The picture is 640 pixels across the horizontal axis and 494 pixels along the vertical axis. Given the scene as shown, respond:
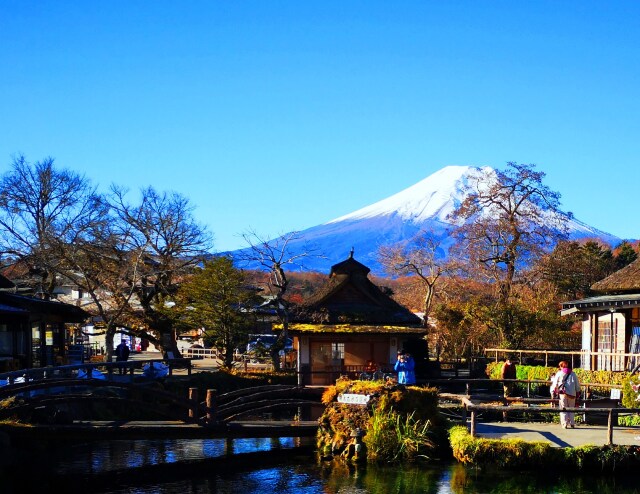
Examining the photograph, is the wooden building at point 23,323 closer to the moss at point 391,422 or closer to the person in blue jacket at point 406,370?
the moss at point 391,422

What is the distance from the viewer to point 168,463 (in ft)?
79.0

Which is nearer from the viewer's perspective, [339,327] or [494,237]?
[339,327]

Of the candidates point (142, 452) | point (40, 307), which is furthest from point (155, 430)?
point (40, 307)

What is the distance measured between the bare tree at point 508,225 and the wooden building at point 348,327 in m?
15.7

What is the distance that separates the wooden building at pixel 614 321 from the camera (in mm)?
31406

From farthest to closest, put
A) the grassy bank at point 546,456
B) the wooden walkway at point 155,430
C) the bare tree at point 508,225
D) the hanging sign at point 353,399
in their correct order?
1. the bare tree at point 508,225
2. the hanging sign at point 353,399
3. the wooden walkway at point 155,430
4. the grassy bank at point 546,456

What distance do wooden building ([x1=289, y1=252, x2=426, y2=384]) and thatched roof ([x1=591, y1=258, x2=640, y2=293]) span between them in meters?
7.82

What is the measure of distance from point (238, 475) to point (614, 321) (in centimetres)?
1740

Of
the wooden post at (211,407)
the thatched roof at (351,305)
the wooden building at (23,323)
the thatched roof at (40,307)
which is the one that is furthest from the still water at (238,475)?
the thatched roof at (351,305)

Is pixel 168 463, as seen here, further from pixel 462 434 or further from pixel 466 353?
pixel 466 353

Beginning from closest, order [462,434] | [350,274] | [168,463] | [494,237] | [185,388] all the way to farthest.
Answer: [462,434]
[168,463]
[185,388]
[350,274]
[494,237]

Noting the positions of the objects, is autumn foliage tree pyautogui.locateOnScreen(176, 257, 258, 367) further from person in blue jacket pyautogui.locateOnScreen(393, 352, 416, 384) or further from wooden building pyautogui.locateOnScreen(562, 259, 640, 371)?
person in blue jacket pyautogui.locateOnScreen(393, 352, 416, 384)

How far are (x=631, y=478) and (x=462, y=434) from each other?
4.07 metres

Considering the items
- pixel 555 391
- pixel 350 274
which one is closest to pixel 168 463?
pixel 555 391
